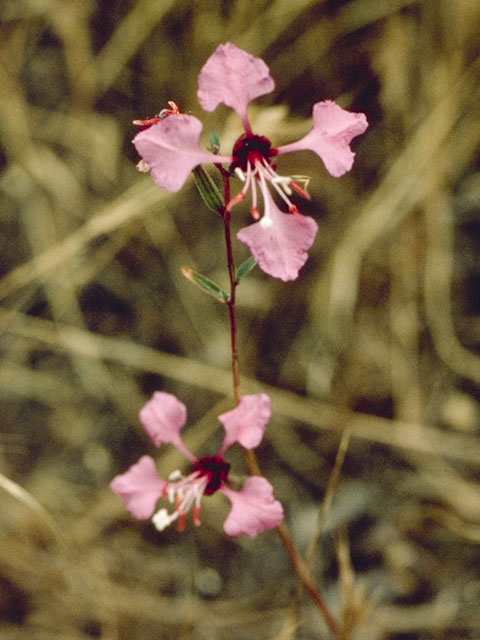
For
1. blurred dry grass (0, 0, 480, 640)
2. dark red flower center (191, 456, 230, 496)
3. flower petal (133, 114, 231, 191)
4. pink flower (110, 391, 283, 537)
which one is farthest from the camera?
blurred dry grass (0, 0, 480, 640)

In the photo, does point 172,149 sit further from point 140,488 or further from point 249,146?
point 140,488

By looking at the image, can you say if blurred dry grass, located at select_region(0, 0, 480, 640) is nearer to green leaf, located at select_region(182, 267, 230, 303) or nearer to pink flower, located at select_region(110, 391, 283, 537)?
pink flower, located at select_region(110, 391, 283, 537)

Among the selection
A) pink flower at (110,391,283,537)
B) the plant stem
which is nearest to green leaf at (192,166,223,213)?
the plant stem

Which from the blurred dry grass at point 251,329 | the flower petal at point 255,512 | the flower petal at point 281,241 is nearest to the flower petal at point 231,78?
the flower petal at point 281,241

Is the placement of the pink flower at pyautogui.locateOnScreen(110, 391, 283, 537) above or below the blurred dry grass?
below

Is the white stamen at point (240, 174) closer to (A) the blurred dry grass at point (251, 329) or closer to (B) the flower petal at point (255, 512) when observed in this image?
(B) the flower petal at point (255, 512)

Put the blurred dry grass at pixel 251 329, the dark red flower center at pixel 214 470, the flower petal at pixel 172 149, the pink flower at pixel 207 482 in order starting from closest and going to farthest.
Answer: the flower petal at pixel 172 149, the pink flower at pixel 207 482, the dark red flower center at pixel 214 470, the blurred dry grass at pixel 251 329

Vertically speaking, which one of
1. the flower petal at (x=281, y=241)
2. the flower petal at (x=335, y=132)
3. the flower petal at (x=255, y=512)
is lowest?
the flower petal at (x=255, y=512)

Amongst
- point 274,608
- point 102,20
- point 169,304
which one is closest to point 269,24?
point 102,20

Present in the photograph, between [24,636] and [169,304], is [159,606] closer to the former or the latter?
[24,636]
